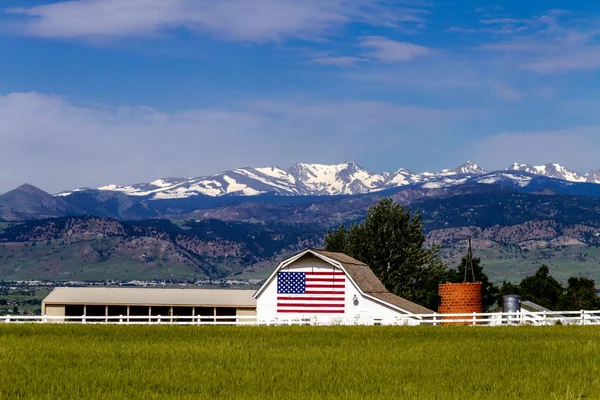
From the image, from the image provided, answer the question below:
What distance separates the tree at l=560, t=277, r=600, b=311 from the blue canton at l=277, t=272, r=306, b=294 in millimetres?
A: 82610

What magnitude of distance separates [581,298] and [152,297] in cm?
7725

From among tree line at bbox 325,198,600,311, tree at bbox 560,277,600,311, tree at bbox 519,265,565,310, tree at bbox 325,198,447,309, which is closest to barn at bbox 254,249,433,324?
tree line at bbox 325,198,600,311

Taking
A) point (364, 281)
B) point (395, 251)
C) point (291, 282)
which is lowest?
point (291, 282)

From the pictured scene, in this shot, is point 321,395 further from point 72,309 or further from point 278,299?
point 72,309

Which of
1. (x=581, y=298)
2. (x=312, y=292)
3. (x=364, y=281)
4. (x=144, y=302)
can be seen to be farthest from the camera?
(x=581, y=298)

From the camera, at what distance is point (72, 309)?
372 feet

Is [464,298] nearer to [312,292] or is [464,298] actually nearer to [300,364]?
[312,292]

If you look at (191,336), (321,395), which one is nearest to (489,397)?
(321,395)

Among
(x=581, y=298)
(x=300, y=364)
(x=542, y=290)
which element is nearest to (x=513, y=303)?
(x=300, y=364)

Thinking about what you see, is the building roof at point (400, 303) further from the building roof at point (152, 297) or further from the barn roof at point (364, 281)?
the building roof at point (152, 297)

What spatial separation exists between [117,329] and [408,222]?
267ft

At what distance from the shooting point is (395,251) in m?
131

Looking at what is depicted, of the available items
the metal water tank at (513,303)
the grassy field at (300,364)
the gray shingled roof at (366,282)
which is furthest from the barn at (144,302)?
the grassy field at (300,364)

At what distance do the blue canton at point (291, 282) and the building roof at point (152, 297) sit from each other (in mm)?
23434
